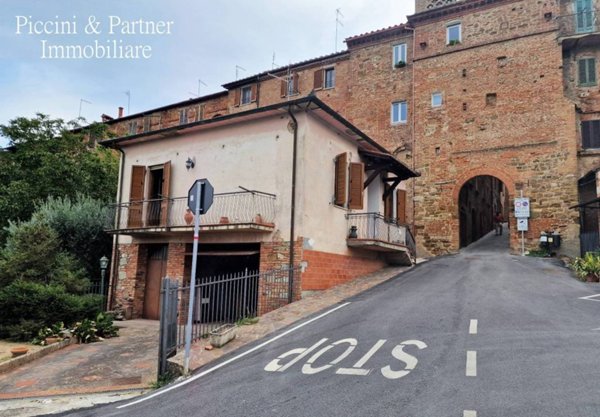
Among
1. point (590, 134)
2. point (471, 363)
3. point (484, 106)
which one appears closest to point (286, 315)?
point (471, 363)

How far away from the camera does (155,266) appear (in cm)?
1518

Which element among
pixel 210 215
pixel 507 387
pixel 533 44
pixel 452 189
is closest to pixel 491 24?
pixel 533 44

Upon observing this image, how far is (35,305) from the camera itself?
35.6ft

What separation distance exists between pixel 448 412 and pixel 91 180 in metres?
19.2

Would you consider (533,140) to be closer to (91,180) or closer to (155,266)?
(155,266)

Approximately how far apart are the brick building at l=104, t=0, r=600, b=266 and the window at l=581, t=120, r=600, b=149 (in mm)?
48

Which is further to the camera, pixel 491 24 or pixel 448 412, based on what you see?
pixel 491 24

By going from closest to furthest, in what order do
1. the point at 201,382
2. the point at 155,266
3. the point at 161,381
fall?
the point at 201,382, the point at 161,381, the point at 155,266

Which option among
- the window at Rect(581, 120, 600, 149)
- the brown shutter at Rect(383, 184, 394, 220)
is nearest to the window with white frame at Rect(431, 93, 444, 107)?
the window at Rect(581, 120, 600, 149)

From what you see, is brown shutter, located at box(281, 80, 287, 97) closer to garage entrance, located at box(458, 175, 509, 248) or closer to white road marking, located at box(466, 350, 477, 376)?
garage entrance, located at box(458, 175, 509, 248)

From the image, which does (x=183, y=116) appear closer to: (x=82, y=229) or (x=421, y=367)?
(x=82, y=229)

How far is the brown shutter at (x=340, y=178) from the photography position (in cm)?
1345

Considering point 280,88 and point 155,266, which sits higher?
point 280,88

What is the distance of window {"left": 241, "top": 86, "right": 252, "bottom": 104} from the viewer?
29609 mm
